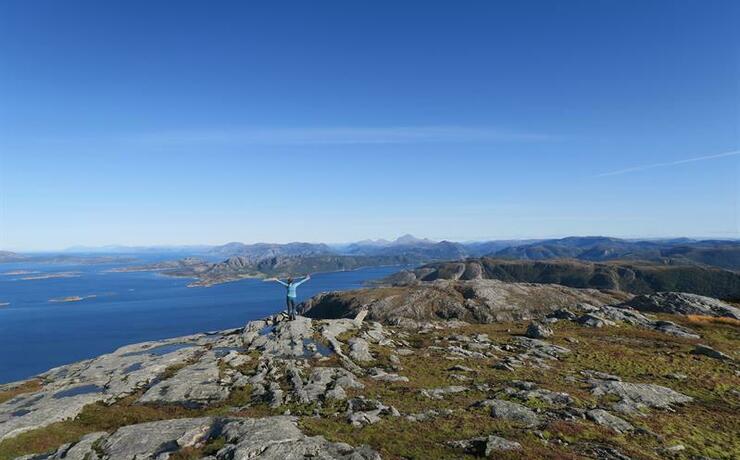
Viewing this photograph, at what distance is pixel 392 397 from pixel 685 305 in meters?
70.1

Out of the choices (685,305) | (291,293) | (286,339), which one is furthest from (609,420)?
(685,305)

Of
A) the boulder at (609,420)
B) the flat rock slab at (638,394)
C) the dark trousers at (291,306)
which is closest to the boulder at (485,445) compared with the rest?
the boulder at (609,420)

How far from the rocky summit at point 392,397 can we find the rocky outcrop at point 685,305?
8.04m

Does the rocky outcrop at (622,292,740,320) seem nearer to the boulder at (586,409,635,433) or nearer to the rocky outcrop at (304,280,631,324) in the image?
the boulder at (586,409,635,433)

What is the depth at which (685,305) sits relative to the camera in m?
74.9

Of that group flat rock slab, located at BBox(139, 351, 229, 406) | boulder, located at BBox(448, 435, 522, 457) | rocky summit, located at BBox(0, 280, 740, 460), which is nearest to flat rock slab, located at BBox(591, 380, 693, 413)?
rocky summit, located at BBox(0, 280, 740, 460)

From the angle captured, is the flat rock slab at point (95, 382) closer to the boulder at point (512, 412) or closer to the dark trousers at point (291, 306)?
the dark trousers at point (291, 306)

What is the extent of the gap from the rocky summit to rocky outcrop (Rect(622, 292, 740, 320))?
804 centimetres

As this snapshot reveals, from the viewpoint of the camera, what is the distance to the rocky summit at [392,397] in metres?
22.5

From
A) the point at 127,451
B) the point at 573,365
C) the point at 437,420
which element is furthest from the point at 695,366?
the point at 127,451

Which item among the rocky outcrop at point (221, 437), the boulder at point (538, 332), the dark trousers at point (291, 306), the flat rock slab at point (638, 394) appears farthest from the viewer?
the dark trousers at point (291, 306)

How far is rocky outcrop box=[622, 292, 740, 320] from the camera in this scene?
7012 cm

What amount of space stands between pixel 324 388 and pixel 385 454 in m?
13.1

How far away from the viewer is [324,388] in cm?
3319
